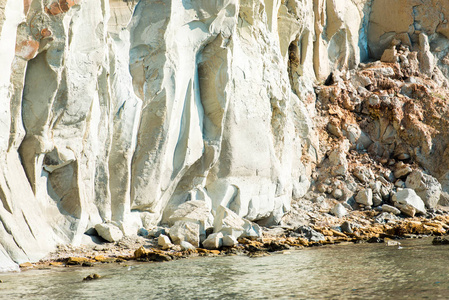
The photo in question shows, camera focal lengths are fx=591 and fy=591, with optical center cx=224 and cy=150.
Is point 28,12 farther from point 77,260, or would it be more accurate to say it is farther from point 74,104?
point 77,260

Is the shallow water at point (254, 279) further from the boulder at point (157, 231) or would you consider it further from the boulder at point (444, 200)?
the boulder at point (444, 200)

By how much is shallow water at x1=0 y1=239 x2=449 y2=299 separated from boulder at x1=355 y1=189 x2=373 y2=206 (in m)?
8.80

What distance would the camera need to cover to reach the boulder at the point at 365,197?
1975 cm

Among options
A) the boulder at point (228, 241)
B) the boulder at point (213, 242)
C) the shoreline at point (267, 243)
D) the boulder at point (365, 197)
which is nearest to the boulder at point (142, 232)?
the shoreline at point (267, 243)

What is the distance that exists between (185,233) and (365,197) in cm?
951

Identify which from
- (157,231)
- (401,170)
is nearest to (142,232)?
(157,231)

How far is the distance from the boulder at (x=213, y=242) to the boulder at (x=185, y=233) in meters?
0.19

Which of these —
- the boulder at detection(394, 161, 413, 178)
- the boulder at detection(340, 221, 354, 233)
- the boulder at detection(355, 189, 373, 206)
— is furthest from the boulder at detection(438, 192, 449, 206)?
the boulder at detection(340, 221, 354, 233)

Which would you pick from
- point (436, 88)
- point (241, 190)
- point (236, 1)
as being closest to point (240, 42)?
point (236, 1)

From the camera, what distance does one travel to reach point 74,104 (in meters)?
10.4

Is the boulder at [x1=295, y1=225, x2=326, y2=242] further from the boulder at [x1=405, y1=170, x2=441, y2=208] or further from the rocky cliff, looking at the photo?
the boulder at [x1=405, y1=170, x2=441, y2=208]

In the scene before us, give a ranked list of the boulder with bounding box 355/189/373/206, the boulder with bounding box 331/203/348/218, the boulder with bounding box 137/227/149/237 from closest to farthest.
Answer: the boulder with bounding box 137/227/149/237
the boulder with bounding box 331/203/348/218
the boulder with bounding box 355/189/373/206

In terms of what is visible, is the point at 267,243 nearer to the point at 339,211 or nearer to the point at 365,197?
the point at 339,211

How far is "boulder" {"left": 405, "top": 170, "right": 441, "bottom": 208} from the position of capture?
20484 mm
